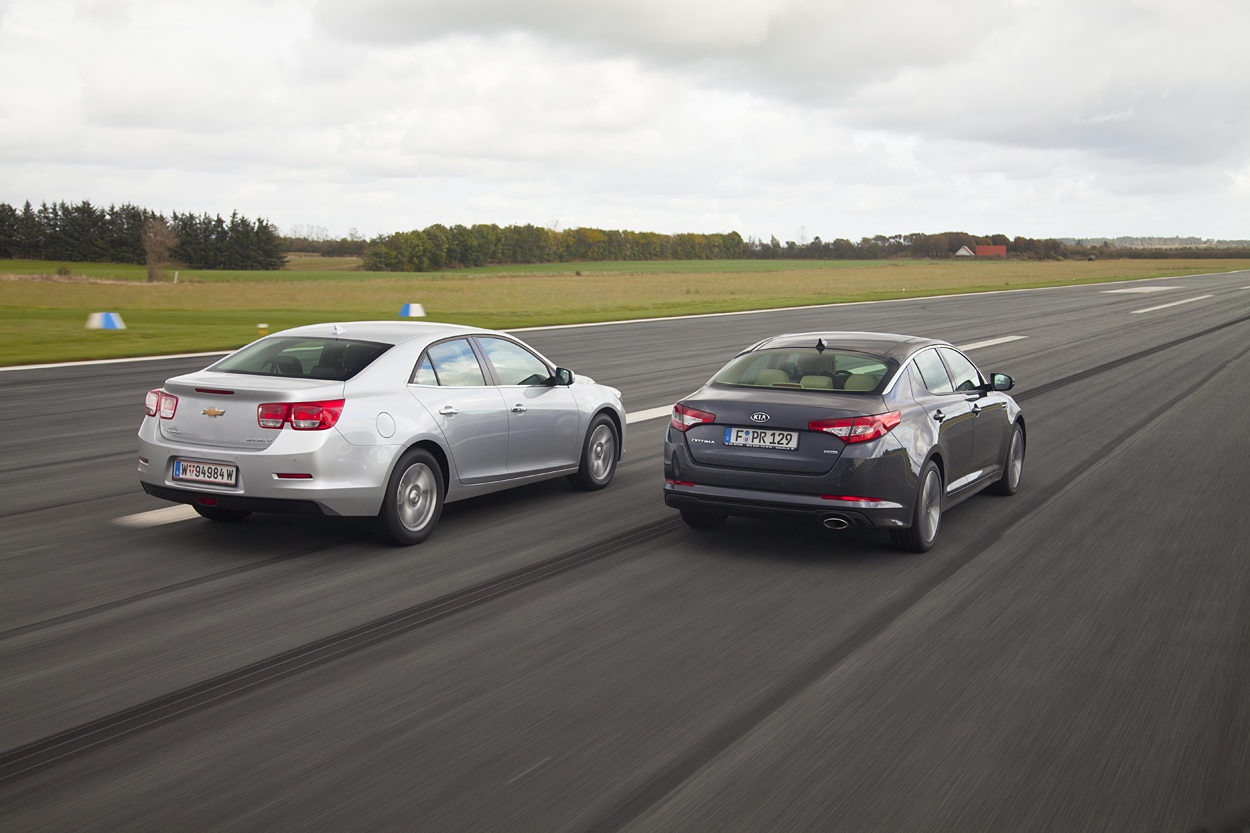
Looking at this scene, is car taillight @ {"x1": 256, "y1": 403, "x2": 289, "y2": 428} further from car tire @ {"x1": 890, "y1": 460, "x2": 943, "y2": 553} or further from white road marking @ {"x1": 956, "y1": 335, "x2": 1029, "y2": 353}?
white road marking @ {"x1": 956, "y1": 335, "x2": 1029, "y2": 353}

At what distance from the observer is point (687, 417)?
289 inches

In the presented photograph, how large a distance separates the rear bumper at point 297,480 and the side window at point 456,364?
1034 mm

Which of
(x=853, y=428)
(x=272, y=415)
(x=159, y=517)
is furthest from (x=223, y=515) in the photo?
(x=853, y=428)

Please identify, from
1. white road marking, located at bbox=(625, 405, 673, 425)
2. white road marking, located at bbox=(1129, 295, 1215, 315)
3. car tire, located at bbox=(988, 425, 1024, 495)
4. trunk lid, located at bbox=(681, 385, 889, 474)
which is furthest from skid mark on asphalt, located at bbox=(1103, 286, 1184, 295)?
trunk lid, located at bbox=(681, 385, 889, 474)

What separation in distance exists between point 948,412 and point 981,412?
0.79 meters

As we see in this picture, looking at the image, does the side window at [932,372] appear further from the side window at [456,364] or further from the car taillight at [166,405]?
the car taillight at [166,405]

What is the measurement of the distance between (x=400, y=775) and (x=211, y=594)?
268 cm

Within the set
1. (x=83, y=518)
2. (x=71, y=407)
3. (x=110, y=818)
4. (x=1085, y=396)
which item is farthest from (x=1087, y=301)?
(x=110, y=818)

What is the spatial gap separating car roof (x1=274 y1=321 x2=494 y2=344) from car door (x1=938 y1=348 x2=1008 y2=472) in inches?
148

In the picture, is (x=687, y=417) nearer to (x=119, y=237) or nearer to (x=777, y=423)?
(x=777, y=423)

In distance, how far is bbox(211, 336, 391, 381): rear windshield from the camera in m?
7.20

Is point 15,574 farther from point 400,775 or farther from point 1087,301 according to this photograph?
point 1087,301

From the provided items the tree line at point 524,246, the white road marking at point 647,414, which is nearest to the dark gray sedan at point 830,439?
the white road marking at point 647,414

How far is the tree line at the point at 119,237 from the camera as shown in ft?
391
